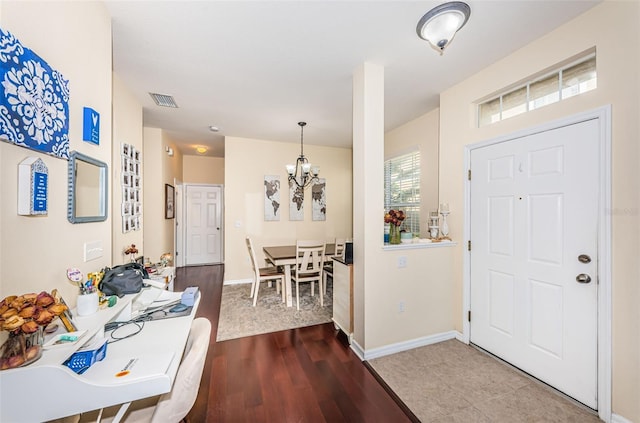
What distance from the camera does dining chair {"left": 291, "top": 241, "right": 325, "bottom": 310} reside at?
3551 mm

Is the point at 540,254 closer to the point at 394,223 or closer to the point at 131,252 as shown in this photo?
the point at 394,223

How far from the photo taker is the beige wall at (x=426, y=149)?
3479 mm

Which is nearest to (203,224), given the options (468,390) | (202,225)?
(202,225)

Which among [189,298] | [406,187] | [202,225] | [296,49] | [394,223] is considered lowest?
[189,298]

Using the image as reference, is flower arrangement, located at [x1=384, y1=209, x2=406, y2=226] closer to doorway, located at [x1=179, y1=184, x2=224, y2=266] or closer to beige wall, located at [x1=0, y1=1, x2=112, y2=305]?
beige wall, located at [x1=0, y1=1, x2=112, y2=305]

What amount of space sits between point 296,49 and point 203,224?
17.8 ft

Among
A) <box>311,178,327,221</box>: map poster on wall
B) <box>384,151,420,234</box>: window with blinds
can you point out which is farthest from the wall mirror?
<box>311,178,327,221</box>: map poster on wall

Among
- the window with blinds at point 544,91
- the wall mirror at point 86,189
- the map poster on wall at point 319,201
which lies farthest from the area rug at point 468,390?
the map poster on wall at point 319,201

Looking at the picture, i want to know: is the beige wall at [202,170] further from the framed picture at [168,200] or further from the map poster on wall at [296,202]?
the map poster on wall at [296,202]

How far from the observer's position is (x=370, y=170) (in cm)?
233

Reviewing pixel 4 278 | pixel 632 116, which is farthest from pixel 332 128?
pixel 4 278

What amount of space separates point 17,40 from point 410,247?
278 centimetres

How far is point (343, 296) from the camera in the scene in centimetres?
277

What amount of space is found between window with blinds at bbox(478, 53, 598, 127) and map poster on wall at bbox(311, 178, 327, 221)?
3.30 meters
